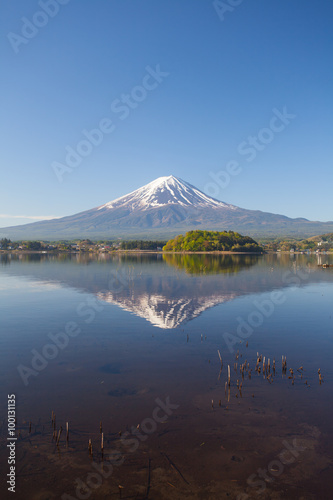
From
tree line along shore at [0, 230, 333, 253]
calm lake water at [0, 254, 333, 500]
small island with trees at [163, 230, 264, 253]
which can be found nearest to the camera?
calm lake water at [0, 254, 333, 500]

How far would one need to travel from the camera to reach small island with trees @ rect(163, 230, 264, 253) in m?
151

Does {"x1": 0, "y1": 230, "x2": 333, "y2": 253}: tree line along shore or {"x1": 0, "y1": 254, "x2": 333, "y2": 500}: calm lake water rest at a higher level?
{"x1": 0, "y1": 230, "x2": 333, "y2": 253}: tree line along shore

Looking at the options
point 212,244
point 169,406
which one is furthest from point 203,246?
point 169,406

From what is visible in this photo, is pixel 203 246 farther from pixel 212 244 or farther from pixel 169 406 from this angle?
pixel 169 406

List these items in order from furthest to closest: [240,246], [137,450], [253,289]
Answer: [240,246], [253,289], [137,450]

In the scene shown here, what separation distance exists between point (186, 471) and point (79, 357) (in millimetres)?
8959

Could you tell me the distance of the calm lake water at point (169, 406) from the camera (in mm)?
7801

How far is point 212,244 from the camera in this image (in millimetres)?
151375

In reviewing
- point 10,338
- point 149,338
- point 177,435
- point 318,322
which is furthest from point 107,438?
point 318,322

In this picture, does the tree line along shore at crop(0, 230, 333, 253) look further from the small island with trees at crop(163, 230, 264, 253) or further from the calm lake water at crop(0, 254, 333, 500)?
the calm lake water at crop(0, 254, 333, 500)

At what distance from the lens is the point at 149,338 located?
18.7 m

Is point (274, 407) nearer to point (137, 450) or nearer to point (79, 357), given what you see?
point (137, 450)

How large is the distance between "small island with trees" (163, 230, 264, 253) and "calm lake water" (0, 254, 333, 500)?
12754cm

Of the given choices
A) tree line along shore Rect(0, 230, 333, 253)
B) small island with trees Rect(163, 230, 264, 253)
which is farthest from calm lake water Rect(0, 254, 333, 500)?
tree line along shore Rect(0, 230, 333, 253)
